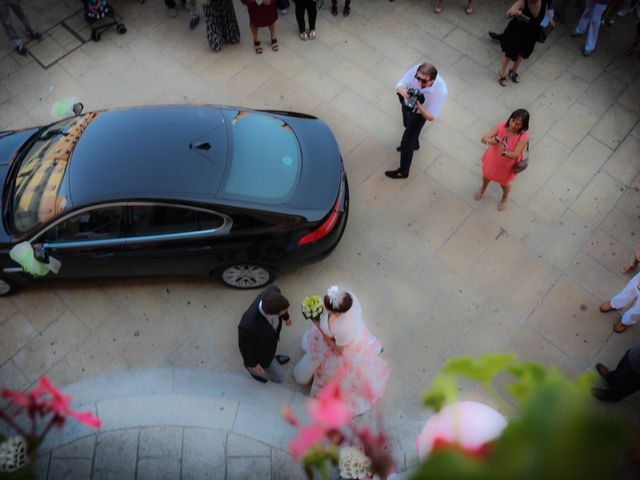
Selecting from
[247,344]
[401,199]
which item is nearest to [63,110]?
[247,344]

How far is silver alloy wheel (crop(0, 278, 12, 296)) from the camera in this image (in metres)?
5.05

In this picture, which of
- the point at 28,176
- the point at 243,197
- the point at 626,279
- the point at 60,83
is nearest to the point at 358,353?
the point at 243,197

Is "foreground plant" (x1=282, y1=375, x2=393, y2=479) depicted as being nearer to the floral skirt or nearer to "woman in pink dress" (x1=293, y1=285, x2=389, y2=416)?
"woman in pink dress" (x1=293, y1=285, x2=389, y2=416)

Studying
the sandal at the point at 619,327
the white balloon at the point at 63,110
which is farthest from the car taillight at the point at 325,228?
the white balloon at the point at 63,110

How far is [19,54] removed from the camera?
24.5 ft

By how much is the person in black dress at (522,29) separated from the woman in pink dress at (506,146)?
1.87 meters

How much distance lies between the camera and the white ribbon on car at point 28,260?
4.52 meters

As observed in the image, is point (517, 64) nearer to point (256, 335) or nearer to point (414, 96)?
point (414, 96)

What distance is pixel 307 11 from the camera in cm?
721

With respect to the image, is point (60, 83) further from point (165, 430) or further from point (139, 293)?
point (165, 430)

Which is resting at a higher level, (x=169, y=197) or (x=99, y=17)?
(x=99, y=17)

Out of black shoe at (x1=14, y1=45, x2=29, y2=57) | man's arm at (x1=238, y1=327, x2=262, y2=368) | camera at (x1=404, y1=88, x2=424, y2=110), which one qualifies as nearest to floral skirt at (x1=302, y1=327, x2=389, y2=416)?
man's arm at (x1=238, y1=327, x2=262, y2=368)

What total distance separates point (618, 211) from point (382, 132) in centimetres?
313

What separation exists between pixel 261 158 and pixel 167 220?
43.2 inches
